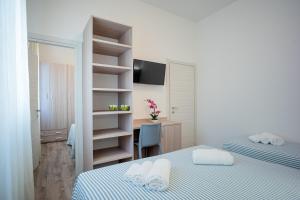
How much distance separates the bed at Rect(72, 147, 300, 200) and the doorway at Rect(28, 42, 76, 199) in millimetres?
1404

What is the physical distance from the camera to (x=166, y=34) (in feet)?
11.0

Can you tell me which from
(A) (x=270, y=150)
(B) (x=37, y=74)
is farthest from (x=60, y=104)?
(A) (x=270, y=150)

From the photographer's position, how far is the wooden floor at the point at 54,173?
1.99m

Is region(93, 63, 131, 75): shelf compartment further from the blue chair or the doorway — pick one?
the blue chair

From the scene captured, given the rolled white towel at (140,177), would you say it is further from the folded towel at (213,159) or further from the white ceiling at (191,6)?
the white ceiling at (191,6)

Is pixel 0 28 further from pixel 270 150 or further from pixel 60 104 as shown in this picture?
pixel 270 150

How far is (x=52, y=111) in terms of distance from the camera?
2484 millimetres

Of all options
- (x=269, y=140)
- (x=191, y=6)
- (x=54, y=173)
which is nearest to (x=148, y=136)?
(x=54, y=173)

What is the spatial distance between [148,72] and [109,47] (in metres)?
0.90

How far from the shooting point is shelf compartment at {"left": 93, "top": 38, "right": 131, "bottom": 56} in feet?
6.93

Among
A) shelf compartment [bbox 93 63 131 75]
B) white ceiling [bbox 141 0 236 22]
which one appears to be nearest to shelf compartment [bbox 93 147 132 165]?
shelf compartment [bbox 93 63 131 75]

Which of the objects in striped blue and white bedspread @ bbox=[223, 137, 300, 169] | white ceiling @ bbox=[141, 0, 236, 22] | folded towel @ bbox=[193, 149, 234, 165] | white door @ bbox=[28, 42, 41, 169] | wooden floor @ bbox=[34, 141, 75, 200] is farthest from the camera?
white ceiling @ bbox=[141, 0, 236, 22]

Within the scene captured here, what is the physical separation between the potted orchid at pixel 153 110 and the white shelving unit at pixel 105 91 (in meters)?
0.58

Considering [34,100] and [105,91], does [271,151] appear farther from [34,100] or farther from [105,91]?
[34,100]
